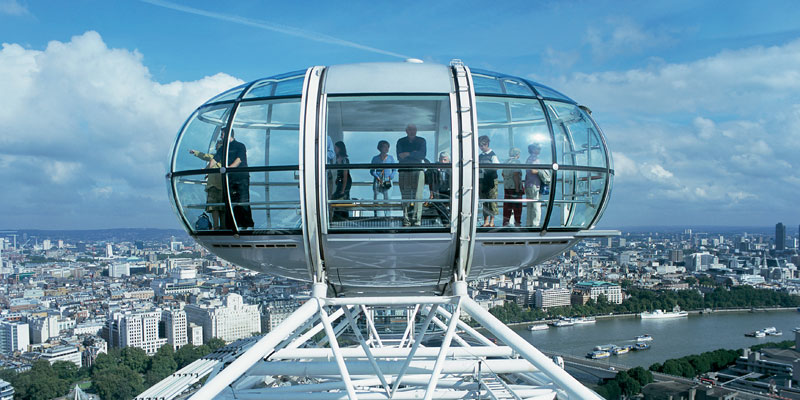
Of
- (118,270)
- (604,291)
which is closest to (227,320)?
(604,291)

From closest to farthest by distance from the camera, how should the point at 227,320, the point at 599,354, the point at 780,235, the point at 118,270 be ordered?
the point at 599,354 < the point at 227,320 < the point at 118,270 < the point at 780,235

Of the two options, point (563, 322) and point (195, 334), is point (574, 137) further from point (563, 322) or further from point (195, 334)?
point (563, 322)

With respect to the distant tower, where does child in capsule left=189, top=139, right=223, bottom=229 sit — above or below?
above

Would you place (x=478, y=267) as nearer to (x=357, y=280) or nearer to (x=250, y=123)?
(x=357, y=280)

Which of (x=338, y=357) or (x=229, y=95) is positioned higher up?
(x=229, y=95)

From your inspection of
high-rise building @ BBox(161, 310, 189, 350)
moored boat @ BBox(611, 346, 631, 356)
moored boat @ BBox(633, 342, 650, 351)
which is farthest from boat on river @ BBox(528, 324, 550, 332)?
high-rise building @ BBox(161, 310, 189, 350)

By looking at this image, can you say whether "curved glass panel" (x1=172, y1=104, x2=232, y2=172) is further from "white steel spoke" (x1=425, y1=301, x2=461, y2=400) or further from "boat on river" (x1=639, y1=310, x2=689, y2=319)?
"boat on river" (x1=639, y1=310, x2=689, y2=319)

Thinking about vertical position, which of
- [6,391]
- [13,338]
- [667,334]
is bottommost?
[667,334]

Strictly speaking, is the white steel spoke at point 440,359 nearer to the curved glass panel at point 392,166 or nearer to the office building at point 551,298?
the curved glass panel at point 392,166
